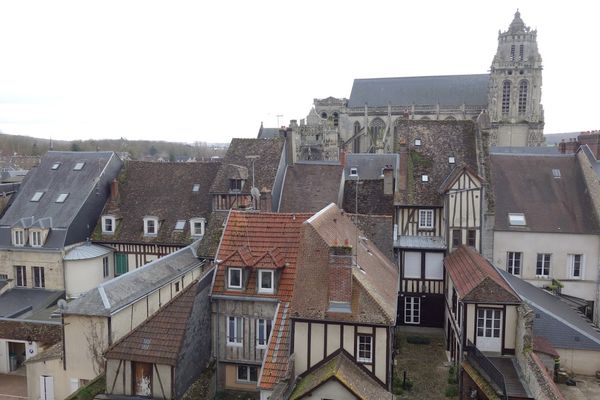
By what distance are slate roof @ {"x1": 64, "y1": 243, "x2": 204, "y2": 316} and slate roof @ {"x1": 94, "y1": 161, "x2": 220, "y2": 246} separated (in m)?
3.57

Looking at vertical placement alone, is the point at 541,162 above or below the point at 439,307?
above

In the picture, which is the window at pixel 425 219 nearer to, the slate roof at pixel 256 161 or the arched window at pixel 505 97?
Answer: the slate roof at pixel 256 161

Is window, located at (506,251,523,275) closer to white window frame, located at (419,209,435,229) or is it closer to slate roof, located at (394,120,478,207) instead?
white window frame, located at (419,209,435,229)

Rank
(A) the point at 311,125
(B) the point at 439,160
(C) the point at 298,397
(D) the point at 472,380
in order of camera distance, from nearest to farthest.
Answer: (C) the point at 298,397
(D) the point at 472,380
(B) the point at 439,160
(A) the point at 311,125

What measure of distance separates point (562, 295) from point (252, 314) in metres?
13.7

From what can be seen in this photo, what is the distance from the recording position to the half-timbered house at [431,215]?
66.0 feet

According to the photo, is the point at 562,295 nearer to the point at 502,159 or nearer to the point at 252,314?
the point at 502,159

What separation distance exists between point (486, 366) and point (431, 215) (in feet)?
26.8

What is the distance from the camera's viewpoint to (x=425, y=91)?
59.1 meters

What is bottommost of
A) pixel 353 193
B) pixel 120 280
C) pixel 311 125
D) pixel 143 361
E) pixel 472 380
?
pixel 472 380

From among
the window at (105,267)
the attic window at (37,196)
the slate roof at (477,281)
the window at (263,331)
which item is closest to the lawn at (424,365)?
the slate roof at (477,281)

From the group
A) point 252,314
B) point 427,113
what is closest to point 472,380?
point 252,314

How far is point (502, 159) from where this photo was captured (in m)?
23.5

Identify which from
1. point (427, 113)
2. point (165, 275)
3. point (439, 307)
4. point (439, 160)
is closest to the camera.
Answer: point (165, 275)
